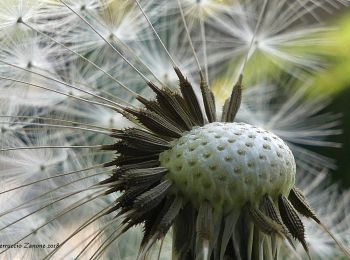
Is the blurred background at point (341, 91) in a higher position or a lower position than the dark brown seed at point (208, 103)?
higher

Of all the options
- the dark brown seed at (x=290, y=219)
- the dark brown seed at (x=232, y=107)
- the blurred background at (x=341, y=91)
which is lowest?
the dark brown seed at (x=290, y=219)

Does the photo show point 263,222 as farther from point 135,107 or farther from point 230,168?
point 135,107

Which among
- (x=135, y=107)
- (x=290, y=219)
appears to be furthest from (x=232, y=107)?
(x=290, y=219)

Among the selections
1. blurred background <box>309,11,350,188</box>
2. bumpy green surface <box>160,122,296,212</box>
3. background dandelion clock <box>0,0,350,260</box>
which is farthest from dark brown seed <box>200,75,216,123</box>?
blurred background <box>309,11,350,188</box>

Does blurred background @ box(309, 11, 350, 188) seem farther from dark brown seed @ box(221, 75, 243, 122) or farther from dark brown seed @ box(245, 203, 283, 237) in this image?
dark brown seed @ box(245, 203, 283, 237)

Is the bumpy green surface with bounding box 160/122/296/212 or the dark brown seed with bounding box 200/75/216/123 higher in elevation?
the dark brown seed with bounding box 200/75/216/123

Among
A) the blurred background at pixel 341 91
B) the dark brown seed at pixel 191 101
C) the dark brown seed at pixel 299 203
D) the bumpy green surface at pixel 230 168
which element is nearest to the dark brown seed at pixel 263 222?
the bumpy green surface at pixel 230 168

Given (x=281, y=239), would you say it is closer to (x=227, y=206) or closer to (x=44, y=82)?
(x=227, y=206)

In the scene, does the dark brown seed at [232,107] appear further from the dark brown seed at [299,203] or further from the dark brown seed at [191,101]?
the dark brown seed at [299,203]

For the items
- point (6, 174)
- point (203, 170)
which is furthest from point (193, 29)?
point (203, 170)
